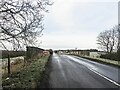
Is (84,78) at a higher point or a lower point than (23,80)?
lower

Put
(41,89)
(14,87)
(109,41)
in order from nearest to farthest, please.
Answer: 1. (14,87)
2. (41,89)
3. (109,41)

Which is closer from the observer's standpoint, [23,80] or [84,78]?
[23,80]

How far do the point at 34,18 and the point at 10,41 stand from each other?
2.09 m

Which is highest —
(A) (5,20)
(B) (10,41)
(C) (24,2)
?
(C) (24,2)

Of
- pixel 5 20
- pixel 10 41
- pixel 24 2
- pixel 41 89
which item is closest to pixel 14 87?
pixel 41 89

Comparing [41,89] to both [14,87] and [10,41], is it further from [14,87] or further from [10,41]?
[10,41]

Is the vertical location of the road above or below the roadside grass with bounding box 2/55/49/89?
below

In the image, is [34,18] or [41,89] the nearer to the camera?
[41,89]

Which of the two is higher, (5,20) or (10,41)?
(5,20)

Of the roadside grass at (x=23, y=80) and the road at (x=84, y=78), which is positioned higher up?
Answer: the roadside grass at (x=23, y=80)

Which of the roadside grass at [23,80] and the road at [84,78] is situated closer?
the roadside grass at [23,80]

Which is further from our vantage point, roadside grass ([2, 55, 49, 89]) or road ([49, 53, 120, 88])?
road ([49, 53, 120, 88])

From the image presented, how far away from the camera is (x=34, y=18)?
15969 mm

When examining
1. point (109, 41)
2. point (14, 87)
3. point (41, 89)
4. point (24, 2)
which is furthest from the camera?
point (109, 41)
